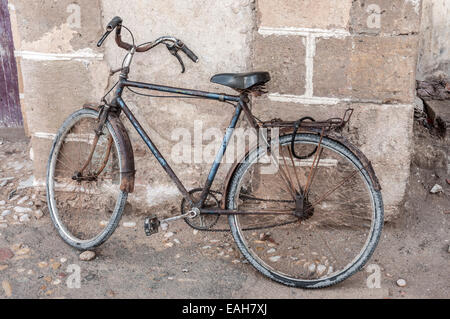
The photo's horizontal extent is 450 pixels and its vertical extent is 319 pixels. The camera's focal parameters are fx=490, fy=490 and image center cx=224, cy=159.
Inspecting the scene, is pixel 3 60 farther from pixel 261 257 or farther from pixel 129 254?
pixel 261 257

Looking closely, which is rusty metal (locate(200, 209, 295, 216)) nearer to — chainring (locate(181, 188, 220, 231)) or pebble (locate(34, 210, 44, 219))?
chainring (locate(181, 188, 220, 231))

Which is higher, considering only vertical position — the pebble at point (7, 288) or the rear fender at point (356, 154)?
the rear fender at point (356, 154)

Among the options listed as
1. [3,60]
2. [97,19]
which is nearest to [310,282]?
[97,19]

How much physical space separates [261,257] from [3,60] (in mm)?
3512

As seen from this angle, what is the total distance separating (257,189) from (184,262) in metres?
0.74

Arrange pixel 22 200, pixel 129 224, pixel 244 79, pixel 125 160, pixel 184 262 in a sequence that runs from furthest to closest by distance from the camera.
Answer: pixel 22 200 < pixel 129 224 < pixel 184 262 < pixel 125 160 < pixel 244 79

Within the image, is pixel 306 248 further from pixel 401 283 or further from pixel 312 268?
pixel 401 283

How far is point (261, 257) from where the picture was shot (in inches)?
130

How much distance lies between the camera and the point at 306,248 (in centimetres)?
335

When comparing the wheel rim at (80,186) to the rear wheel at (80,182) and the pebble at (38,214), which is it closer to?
the rear wheel at (80,182)

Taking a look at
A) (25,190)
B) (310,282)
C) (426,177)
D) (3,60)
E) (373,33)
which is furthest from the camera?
(3,60)

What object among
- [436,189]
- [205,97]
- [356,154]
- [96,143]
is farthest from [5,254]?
[436,189]

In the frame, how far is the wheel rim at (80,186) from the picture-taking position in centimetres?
349

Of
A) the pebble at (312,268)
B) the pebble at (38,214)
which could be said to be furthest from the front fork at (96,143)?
the pebble at (312,268)
